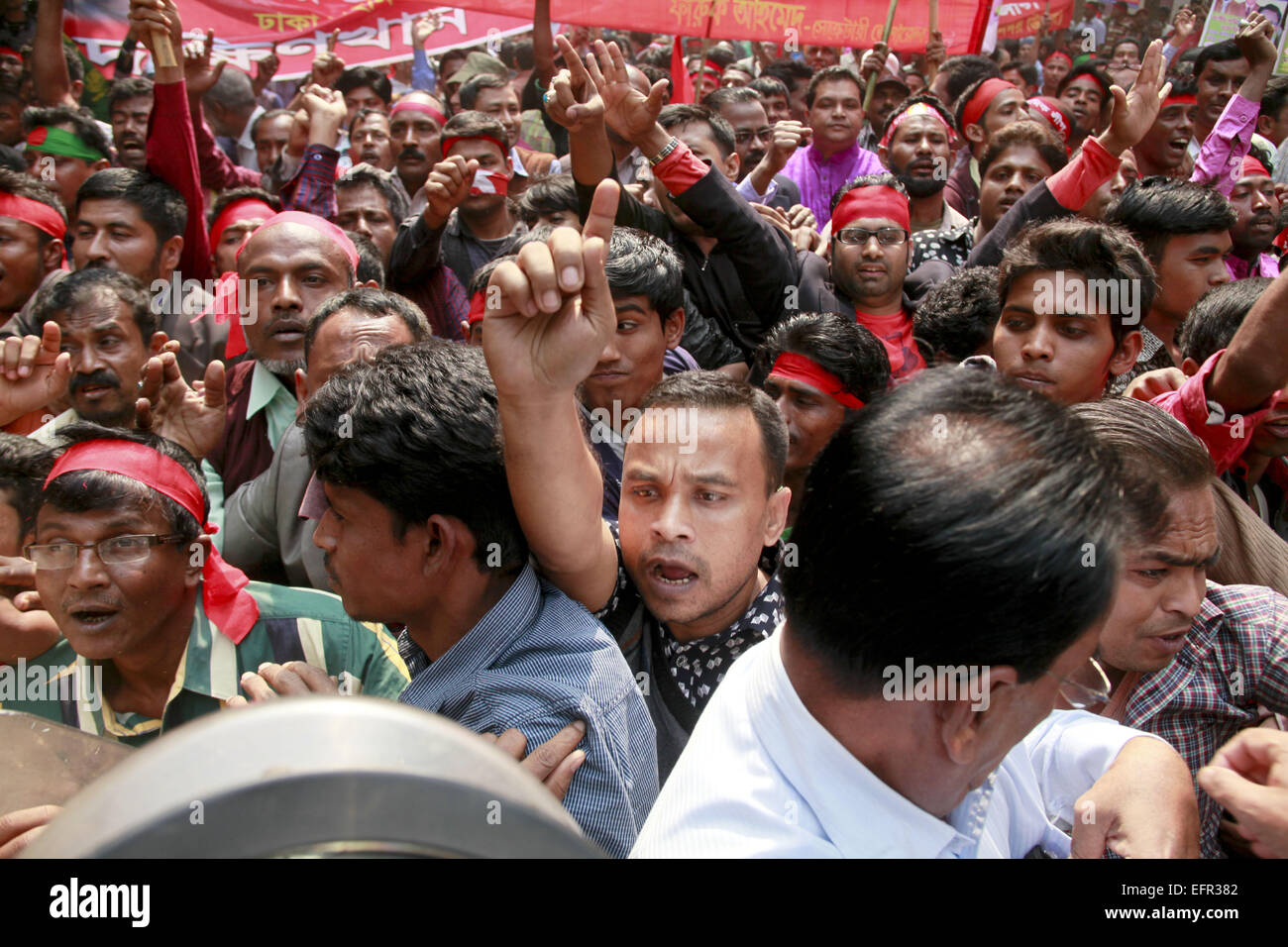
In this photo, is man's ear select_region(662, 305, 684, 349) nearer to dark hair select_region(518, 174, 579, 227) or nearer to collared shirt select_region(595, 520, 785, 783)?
dark hair select_region(518, 174, 579, 227)

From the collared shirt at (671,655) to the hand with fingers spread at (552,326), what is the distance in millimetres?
628

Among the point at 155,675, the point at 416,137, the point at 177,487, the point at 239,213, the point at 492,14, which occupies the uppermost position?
the point at 492,14

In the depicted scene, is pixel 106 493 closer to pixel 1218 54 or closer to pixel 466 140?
pixel 466 140

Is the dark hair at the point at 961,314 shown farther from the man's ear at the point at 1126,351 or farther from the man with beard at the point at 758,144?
the man with beard at the point at 758,144

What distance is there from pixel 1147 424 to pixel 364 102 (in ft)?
24.0

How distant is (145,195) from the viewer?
433 cm

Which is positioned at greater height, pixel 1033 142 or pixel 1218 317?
pixel 1033 142

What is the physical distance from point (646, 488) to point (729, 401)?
0.32 meters

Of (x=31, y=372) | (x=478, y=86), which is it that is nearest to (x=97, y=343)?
(x=31, y=372)

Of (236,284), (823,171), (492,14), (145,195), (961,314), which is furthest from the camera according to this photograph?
(492,14)

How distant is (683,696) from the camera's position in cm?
210

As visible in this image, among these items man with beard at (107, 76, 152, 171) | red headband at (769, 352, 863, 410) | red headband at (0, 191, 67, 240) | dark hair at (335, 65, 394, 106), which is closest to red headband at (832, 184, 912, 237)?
red headband at (769, 352, 863, 410)

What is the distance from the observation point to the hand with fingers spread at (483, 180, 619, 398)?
5.00 ft
